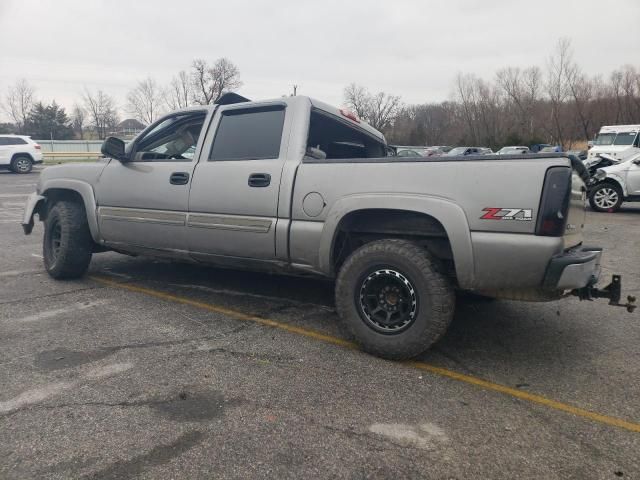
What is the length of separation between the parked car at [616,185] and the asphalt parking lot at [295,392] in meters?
8.75

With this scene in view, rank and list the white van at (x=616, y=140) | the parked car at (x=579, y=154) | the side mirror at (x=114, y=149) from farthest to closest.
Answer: the white van at (x=616, y=140) → the side mirror at (x=114, y=149) → the parked car at (x=579, y=154)

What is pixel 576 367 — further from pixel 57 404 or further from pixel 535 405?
pixel 57 404

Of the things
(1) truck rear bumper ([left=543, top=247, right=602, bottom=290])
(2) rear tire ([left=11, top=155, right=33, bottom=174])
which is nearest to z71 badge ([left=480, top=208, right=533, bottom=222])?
(1) truck rear bumper ([left=543, top=247, right=602, bottom=290])

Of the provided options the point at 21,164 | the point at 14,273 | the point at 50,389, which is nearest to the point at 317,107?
the point at 50,389

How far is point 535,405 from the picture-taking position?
8.82 ft

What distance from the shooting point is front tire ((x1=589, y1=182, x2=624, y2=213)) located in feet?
39.1

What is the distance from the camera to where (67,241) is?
4.88 m

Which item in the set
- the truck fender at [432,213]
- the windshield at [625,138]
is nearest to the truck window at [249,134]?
the truck fender at [432,213]

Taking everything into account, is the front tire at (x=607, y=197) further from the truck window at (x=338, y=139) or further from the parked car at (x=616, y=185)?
the truck window at (x=338, y=139)

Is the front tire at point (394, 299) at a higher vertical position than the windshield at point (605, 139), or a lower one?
lower

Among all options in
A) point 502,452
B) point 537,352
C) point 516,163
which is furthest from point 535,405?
point 516,163

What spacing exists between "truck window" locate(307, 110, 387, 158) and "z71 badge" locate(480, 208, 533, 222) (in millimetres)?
1718

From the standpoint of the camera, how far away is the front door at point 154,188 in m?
4.21

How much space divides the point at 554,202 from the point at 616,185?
1120cm
